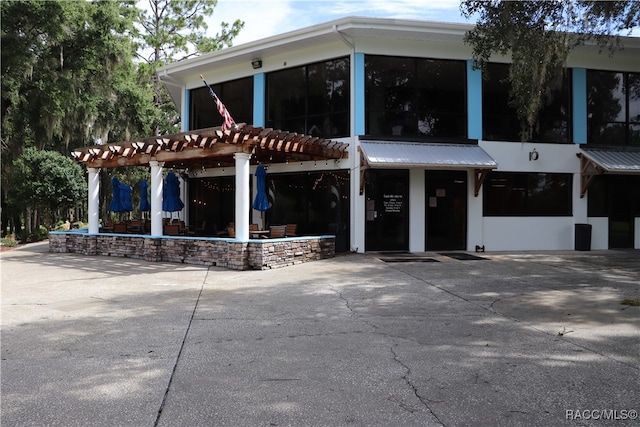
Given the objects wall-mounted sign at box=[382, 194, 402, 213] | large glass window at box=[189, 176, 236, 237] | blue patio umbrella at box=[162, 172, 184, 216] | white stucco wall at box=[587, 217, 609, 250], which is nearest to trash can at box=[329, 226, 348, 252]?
wall-mounted sign at box=[382, 194, 402, 213]

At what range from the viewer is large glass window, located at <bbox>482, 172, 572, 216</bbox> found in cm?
1270

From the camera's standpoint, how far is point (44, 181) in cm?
1642

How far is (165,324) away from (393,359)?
2.80 m

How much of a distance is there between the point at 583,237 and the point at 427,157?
224 inches

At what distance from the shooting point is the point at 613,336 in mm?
4543

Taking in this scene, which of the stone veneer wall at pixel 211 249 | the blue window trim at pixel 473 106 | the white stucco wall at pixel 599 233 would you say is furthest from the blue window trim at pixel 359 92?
the white stucco wall at pixel 599 233

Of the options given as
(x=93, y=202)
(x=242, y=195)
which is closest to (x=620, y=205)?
(x=242, y=195)

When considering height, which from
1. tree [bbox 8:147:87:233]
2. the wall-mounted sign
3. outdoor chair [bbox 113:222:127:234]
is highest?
tree [bbox 8:147:87:233]

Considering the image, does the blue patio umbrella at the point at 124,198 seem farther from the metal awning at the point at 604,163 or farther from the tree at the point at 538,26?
the metal awning at the point at 604,163

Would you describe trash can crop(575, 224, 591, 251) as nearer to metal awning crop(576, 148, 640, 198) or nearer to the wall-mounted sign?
metal awning crop(576, 148, 640, 198)

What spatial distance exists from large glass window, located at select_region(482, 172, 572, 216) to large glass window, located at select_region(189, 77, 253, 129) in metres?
8.03

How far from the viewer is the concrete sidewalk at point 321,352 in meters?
2.93

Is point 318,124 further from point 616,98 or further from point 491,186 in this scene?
point 616,98

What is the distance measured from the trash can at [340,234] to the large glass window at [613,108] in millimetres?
8286
